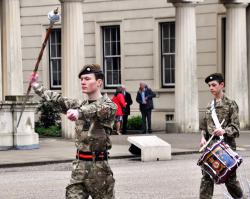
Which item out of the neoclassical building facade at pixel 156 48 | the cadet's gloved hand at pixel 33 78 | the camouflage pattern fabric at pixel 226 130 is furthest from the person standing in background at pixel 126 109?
the cadet's gloved hand at pixel 33 78

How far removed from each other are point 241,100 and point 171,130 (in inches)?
112

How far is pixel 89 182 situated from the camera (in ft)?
31.0

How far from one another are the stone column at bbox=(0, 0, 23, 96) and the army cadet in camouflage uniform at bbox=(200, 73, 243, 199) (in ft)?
49.8

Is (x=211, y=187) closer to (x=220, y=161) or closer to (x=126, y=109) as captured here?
(x=220, y=161)

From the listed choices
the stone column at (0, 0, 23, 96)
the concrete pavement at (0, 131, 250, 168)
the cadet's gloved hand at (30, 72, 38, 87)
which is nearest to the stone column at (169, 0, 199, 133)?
the concrete pavement at (0, 131, 250, 168)

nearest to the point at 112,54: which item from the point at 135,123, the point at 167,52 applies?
the point at 167,52

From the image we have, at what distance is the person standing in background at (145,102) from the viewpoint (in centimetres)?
3375

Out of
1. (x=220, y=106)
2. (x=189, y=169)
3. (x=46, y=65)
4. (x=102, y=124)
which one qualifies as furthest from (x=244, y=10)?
(x=102, y=124)

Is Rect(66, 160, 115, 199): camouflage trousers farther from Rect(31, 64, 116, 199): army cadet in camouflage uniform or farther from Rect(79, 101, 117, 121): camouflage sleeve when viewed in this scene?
Rect(79, 101, 117, 121): camouflage sleeve

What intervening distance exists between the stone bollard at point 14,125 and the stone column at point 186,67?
8.19 m

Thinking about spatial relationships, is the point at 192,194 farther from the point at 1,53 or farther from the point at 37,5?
the point at 37,5

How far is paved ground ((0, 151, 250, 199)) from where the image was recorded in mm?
15180

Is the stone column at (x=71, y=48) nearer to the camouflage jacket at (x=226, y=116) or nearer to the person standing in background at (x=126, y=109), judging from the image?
the person standing in background at (x=126, y=109)

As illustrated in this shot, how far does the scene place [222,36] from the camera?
118ft
